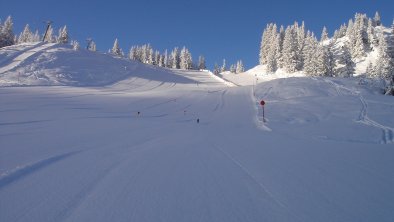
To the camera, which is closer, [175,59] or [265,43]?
[265,43]

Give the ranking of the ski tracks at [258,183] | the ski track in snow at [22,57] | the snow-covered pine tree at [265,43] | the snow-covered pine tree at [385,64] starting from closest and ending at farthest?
the ski tracks at [258,183] → the snow-covered pine tree at [385,64] → the ski track in snow at [22,57] → the snow-covered pine tree at [265,43]

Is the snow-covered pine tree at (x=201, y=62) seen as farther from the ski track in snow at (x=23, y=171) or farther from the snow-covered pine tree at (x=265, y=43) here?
the ski track in snow at (x=23, y=171)

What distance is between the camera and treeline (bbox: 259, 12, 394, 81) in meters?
52.1

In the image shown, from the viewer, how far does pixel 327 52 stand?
6328 centimetres

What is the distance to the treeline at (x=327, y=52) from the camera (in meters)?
52.1

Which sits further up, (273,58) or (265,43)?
(265,43)

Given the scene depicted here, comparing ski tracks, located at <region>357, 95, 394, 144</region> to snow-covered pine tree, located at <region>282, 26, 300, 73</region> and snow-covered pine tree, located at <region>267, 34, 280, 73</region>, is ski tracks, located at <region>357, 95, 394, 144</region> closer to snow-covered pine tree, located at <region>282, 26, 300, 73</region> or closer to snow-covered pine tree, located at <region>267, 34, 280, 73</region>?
snow-covered pine tree, located at <region>282, 26, 300, 73</region>

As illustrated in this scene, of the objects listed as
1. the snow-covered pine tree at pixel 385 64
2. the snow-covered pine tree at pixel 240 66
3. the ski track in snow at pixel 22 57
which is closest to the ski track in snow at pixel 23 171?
the ski track in snow at pixel 22 57

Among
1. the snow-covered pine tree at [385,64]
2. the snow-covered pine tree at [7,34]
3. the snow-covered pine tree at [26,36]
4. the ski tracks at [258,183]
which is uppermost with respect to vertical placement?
the snow-covered pine tree at [26,36]

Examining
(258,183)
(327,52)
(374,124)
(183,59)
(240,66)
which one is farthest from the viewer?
(240,66)

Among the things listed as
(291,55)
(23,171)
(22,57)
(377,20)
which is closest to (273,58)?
(291,55)

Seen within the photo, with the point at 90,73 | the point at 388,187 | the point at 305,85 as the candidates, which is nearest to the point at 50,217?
the point at 388,187

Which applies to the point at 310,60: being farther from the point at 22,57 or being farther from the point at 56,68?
the point at 22,57

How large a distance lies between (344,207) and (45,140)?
809cm
